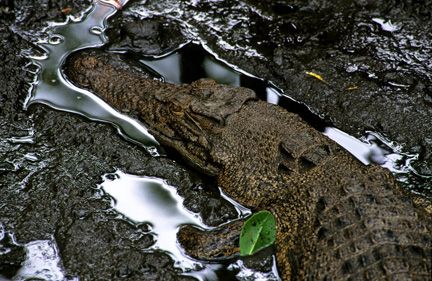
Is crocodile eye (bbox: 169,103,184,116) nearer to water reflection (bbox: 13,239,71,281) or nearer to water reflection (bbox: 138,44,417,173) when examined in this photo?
water reflection (bbox: 138,44,417,173)

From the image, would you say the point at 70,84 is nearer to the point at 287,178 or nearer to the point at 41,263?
the point at 41,263

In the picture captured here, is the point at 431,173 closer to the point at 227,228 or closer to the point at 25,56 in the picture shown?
the point at 227,228

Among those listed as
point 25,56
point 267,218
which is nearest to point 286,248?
point 267,218

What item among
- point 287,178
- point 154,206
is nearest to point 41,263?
point 154,206

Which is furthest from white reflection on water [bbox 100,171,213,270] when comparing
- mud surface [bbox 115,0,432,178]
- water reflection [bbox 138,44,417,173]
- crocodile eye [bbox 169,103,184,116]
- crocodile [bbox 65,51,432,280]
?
mud surface [bbox 115,0,432,178]

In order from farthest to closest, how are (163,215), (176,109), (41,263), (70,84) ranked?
(70,84) → (176,109) → (163,215) → (41,263)

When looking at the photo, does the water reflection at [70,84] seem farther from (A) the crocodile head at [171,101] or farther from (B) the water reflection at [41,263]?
(B) the water reflection at [41,263]
